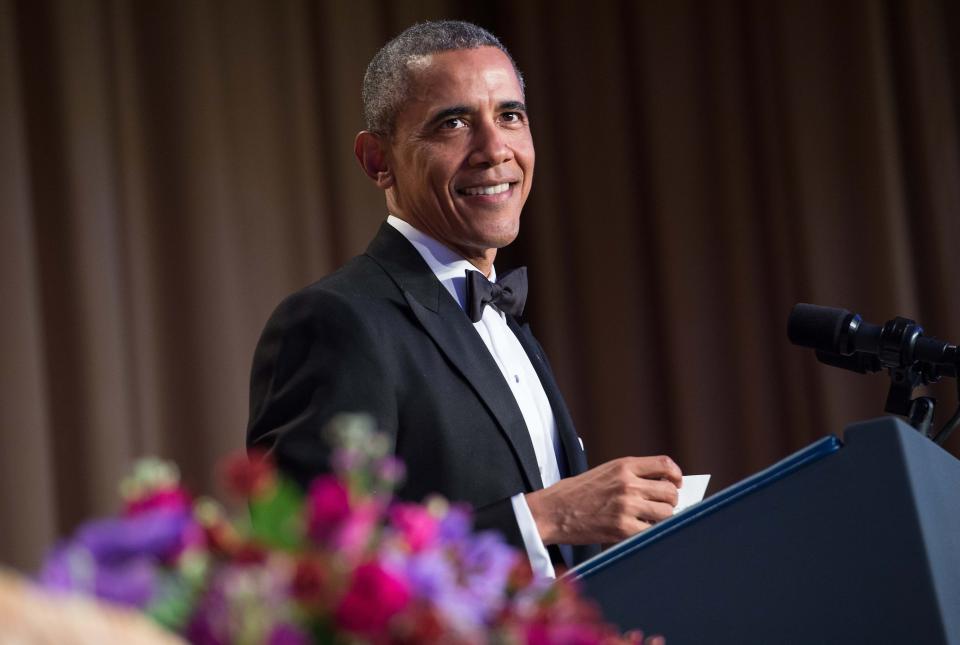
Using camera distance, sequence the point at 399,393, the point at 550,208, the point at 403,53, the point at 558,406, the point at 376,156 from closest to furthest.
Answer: the point at 399,393 < the point at 558,406 < the point at 403,53 < the point at 376,156 < the point at 550,208

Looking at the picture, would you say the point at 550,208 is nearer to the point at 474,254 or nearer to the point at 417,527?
the point at 474,254

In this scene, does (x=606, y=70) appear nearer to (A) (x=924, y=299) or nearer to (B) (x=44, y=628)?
(A) (x=924, y=299)

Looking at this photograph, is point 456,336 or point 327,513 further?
point 456,336

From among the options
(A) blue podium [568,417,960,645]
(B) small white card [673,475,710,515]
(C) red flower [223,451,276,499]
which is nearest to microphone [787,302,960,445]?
(B) small white card [673,475,710,515]

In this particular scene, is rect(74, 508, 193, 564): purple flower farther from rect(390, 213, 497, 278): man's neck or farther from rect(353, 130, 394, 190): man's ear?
rect(353, 130, 394, 190): man's ear

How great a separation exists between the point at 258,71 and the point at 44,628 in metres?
4.08

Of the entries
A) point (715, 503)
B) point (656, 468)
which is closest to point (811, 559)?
point (715, 503)

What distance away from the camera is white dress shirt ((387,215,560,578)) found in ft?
7.33

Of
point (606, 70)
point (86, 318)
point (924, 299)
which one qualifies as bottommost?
point (924, 299)

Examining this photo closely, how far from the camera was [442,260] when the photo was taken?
236 cm

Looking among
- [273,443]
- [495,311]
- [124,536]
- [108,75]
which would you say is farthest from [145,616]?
[108,75]

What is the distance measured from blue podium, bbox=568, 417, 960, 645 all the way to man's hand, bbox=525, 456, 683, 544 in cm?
37

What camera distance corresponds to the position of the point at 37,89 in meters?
3.79

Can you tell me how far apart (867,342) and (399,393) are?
0.73 meters
